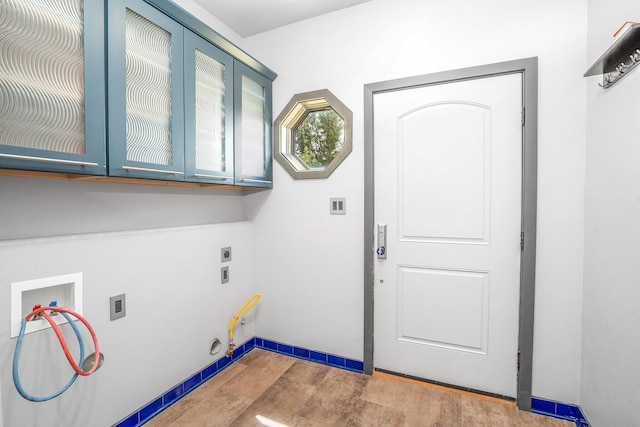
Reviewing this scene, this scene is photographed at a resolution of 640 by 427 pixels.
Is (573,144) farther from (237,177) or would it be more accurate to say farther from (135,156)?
(135,156)

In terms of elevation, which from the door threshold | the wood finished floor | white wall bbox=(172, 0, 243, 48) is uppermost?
white wall bbox=(172, 0, 243, 48)

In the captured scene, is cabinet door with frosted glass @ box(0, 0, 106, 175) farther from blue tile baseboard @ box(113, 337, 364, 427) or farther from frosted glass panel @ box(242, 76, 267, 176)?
blue tile baseboard @ box(113, 337, 364, 427)

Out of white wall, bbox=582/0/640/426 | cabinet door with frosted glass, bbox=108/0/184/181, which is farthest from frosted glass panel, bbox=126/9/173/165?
white wall, bbox=582/0/640/426

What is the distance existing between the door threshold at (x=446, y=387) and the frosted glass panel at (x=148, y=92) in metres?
1.96

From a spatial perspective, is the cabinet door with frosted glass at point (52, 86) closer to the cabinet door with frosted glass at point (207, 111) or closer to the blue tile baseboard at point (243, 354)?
the cabinet door with frosted glass at point (207, 111)

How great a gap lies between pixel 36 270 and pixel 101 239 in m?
0.27

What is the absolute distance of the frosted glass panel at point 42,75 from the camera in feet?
3.43

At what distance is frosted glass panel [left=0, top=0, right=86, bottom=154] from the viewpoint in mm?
1046

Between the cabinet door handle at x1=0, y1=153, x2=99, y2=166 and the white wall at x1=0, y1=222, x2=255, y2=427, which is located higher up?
the cabinet door handle at x1=0, y1=153, x2=99, y2=166

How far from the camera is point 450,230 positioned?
6.31 ft

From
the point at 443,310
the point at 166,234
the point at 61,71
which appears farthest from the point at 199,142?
the point at 443,310

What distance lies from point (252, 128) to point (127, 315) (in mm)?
1424

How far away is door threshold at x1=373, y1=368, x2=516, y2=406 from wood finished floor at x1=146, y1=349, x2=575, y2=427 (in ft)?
0.04

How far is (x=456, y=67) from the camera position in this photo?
1884 millimetres
